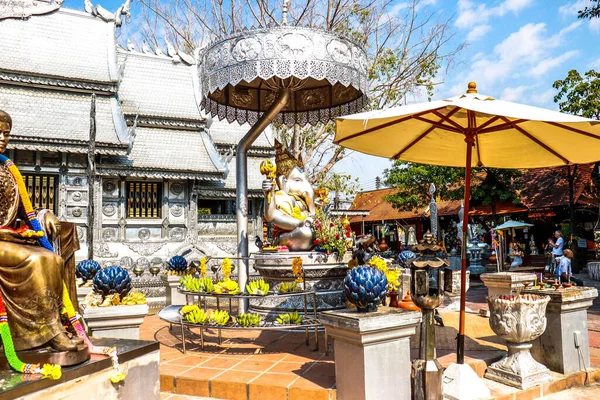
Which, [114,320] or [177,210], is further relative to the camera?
[177,210]

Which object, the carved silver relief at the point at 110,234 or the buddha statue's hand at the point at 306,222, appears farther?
the carved silver relief at the point at 110,234

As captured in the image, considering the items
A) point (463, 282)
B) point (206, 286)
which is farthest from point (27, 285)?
point (463, 282)

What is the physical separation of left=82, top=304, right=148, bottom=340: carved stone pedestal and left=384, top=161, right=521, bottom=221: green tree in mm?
19298

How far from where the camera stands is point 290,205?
7.18 meters

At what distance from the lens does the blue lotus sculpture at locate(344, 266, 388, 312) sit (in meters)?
3.57

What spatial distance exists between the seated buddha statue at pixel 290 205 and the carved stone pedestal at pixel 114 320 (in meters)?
2.74

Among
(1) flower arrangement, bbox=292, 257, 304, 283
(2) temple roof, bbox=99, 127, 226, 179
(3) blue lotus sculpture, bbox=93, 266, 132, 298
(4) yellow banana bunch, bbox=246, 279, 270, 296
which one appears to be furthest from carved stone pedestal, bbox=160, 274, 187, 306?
(2) temple roof, bbox=99, 127, 226, 179

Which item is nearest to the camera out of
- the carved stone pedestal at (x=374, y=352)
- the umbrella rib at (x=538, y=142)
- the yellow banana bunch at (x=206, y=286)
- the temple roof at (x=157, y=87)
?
the carved stone pedestal at (x=374, y=352)

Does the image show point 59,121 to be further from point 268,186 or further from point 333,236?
point 333,236

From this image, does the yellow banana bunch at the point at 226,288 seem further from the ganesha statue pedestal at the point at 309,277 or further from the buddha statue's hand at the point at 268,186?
the buddha statue's hand at the point at 268,186

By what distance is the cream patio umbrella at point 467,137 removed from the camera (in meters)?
4.11

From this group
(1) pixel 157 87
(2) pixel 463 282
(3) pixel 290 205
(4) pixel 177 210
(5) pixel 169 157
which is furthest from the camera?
(1) pixel 157 87

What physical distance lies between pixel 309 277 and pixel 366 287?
10.0ft

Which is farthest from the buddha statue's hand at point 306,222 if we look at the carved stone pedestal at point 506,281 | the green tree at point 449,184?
the green tree at point 449,184
